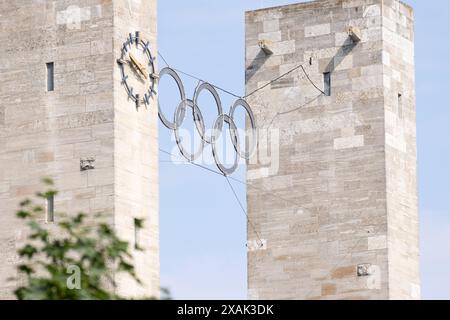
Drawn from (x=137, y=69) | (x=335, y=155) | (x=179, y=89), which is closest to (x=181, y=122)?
(x=179, y=89)

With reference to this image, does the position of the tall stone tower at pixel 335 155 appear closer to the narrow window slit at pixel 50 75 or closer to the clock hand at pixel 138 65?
the clock hand at pixel 138 65

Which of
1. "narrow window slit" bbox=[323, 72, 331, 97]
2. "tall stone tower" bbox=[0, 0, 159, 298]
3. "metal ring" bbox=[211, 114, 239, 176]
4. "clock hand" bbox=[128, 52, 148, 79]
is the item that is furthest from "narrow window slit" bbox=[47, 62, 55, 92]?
"narrow window slit" bbox=[323, 72, 331, 97]

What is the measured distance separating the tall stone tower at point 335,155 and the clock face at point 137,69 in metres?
9.69

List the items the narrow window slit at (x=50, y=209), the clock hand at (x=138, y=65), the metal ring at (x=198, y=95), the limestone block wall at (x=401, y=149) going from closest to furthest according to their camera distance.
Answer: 1. the narrow window slit at (x=50, y=209)
2. the clock hand at (x=138, y=65)
3. the metal ring at (x=198, y=95)
4. the limestone block wall at (x=401, y=149)

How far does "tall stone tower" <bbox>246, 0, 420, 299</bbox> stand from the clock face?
9.69 metres

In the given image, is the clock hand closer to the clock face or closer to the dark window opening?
the clock face

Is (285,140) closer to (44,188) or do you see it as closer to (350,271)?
(350,271)

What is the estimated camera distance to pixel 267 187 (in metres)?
54.8

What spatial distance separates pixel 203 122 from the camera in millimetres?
50094

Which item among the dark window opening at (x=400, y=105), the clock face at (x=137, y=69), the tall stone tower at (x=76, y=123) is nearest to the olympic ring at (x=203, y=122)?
the clock face at (x=137, y=69)

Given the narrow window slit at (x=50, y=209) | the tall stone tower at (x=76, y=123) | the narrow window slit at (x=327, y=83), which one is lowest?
the narrow window slit at (x=50, y=209)

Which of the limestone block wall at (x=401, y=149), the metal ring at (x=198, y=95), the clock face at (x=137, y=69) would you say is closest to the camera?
the clock face at (x=137, y=69)

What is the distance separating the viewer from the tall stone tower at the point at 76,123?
4353 cm
